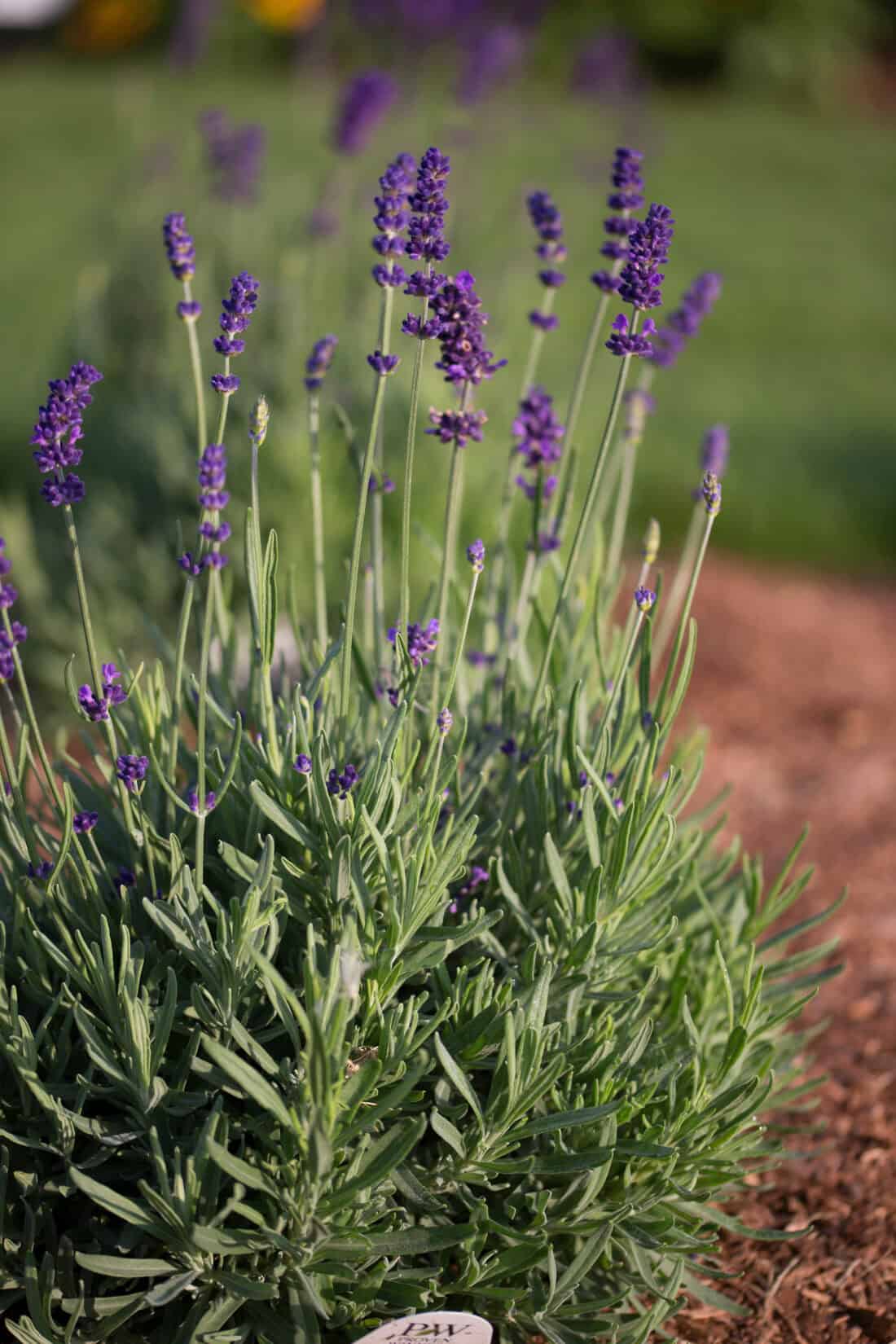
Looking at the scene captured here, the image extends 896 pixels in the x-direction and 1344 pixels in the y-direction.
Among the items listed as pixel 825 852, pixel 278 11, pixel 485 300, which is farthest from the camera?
pixel 278 11

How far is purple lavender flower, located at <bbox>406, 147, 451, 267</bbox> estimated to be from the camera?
1.51 m

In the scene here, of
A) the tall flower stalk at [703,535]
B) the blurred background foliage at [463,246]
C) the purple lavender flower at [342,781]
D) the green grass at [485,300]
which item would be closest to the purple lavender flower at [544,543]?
the tall flower stalk at [703,535]

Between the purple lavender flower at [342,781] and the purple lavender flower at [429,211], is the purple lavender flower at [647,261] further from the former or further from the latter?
the purple lavender flower at [342,781]

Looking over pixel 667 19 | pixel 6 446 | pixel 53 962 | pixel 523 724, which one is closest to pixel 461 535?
pixel 523 724

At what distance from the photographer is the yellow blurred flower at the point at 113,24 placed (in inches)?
699

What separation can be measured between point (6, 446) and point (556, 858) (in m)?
6.03

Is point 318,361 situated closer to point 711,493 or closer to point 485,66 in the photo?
→ point 711,493

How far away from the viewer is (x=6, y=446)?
700 cm

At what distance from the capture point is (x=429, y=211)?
153cm

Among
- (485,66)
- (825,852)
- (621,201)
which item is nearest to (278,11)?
(485,66)

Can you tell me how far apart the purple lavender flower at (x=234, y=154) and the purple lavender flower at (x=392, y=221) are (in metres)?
2.91

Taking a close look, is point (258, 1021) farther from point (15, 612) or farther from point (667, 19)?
point (667, 19)

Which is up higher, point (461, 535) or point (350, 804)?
→ point (350, 804)

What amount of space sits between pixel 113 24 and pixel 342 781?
19159mm
